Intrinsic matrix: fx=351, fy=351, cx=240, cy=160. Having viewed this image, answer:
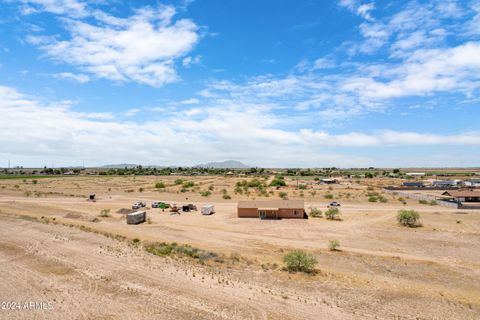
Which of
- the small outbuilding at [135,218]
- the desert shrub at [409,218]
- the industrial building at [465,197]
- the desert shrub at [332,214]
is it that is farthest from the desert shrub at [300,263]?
the industrial building at [465,197]

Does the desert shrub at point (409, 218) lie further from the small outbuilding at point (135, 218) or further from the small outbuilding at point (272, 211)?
the small outbuilding at point (135, 218)

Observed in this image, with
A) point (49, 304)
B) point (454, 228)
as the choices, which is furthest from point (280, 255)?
point (454, 228)

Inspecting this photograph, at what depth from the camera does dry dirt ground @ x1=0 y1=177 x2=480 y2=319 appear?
19608mm

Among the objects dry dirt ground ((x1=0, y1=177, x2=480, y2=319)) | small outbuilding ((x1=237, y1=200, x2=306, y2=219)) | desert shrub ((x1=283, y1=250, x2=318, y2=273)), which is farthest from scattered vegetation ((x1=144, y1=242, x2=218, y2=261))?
small outbuilding ((x1=237, y1=200, x2=306, y2=219))

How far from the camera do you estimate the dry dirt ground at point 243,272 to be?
19.6 metres

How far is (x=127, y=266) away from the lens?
26.8 metres

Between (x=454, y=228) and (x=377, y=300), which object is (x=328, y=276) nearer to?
(x=377, y=300)

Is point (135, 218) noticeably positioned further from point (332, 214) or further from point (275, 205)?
point (332, 214)

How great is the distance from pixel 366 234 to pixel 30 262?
3571 cm

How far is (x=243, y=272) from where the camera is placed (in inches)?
1038

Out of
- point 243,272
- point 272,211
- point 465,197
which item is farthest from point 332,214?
point 465,197

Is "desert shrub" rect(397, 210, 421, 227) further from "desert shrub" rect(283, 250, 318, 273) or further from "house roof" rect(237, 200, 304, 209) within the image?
"desert shrub" rect(283, 250, 318, 273)

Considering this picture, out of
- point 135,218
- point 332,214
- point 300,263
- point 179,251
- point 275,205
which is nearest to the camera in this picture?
point 300,263

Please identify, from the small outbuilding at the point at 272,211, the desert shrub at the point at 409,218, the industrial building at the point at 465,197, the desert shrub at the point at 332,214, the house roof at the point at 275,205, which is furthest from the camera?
the industrial building at the point at 465,197
